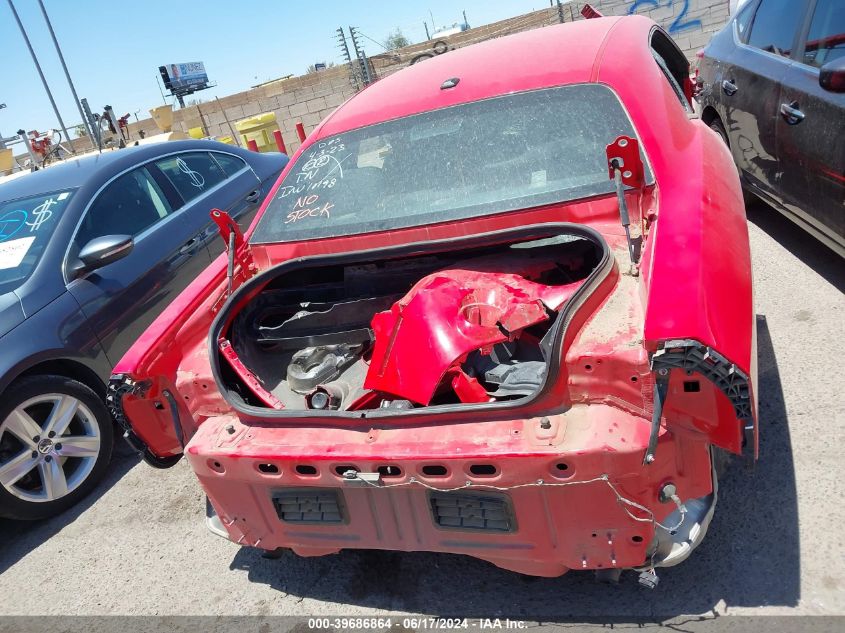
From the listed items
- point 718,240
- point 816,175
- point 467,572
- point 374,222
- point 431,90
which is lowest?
point 467,572

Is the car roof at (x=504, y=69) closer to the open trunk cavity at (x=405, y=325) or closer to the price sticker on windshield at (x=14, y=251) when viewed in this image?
the open trunk cavity at (x=405, y=325)

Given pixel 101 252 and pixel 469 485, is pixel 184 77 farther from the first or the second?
pixel 469 485

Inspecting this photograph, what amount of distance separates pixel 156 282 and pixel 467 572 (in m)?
2.71

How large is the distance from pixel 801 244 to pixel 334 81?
17.4 meters

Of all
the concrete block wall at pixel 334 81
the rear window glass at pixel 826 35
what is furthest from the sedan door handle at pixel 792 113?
the concrete block wall at pixel 334 81

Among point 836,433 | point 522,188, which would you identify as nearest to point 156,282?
point 522,188

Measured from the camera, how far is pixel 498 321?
2.24m

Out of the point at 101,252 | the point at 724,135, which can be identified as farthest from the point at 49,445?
the point at 724,135

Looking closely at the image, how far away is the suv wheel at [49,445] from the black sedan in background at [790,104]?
4054 millimetres

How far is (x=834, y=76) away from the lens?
2.96 meters

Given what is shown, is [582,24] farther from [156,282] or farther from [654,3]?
[654,3]

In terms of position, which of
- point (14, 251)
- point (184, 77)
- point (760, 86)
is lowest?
point (760, 86)

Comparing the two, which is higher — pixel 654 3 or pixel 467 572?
pixel 654 3

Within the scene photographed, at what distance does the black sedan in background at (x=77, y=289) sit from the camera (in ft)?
11.1
